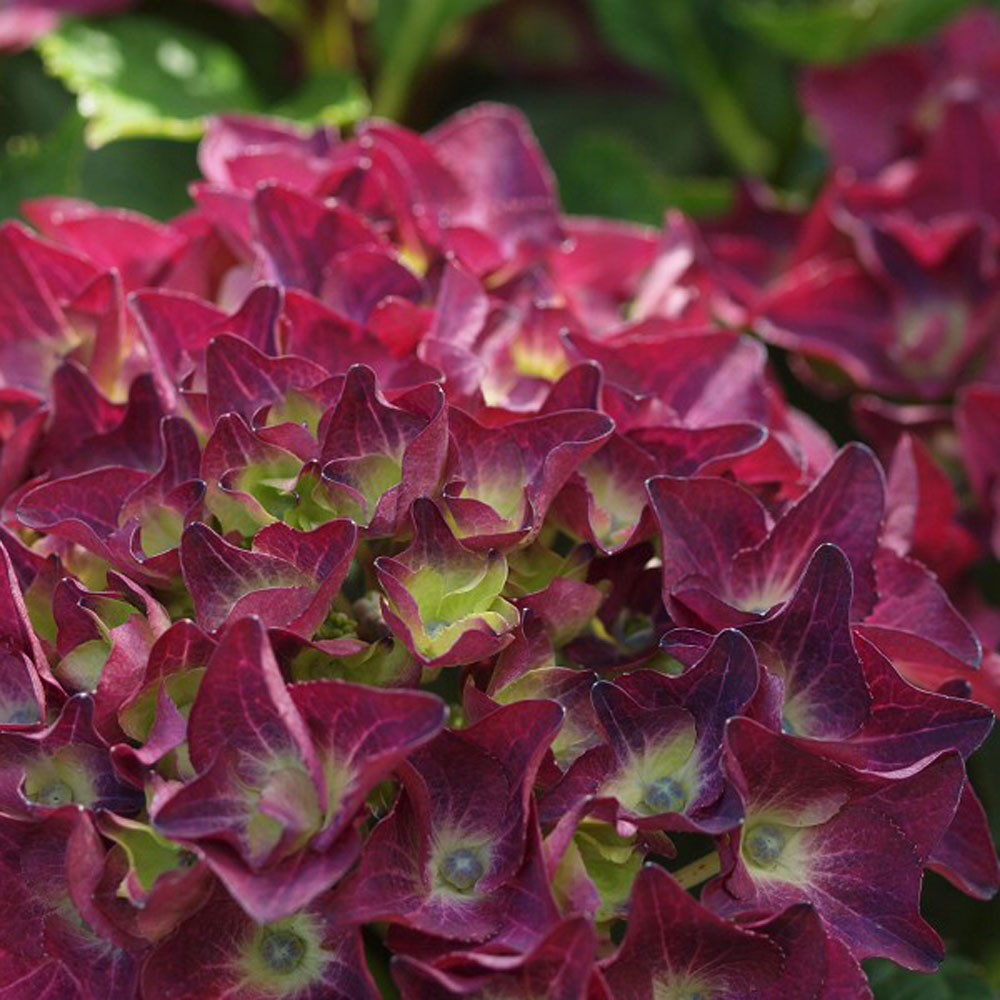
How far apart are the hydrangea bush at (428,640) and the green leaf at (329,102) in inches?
9.5

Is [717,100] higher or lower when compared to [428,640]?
lower

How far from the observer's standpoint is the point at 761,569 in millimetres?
592

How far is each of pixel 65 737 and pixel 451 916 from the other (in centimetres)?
14

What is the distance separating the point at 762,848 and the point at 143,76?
2.20 ft

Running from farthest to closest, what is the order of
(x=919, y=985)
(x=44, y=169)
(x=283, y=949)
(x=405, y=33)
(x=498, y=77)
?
(x=498, y=77)
(x=405, y=33)
(x=44, y=169)
(x=919, y=985)
(x=283, y=949)

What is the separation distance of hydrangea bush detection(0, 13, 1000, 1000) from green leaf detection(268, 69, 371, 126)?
0.79 feet

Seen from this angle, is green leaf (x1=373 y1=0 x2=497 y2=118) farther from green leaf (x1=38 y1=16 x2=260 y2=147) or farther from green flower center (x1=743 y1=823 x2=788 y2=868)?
green flower center (x1=743 y1=823 x2=788 y2=868)

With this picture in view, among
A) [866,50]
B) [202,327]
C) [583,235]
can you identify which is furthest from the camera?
[866,50]

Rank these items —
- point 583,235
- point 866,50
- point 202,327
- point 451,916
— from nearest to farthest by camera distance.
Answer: point 451,916
point 202,327
point 583,235
point 866,50

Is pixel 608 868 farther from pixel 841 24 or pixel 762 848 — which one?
pixel 841 24

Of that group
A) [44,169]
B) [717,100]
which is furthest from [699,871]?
[717,100]

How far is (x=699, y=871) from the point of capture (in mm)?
538

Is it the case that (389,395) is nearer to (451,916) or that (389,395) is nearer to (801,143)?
(451,916)

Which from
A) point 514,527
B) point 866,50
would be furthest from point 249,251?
point 866,50
